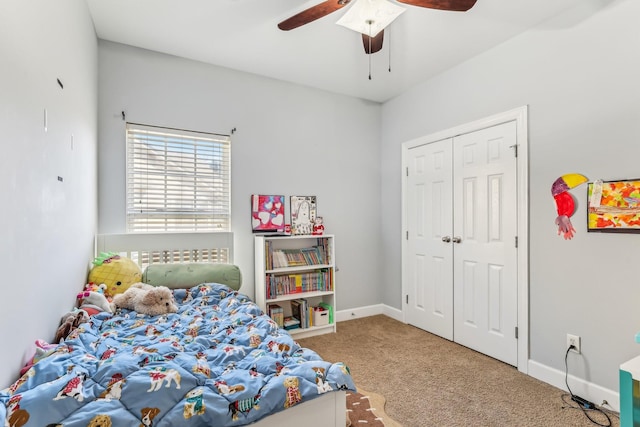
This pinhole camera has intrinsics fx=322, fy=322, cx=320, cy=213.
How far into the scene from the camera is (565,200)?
2.23 meters

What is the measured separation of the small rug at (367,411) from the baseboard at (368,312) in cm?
152

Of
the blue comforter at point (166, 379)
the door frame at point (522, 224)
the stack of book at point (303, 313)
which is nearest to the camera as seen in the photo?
the blue comforter at point (166, 379)

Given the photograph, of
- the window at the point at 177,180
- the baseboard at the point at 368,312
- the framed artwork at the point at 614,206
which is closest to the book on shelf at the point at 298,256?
the window at the point at 177,180

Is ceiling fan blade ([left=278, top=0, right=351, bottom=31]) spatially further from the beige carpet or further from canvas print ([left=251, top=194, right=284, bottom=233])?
the beige carpet

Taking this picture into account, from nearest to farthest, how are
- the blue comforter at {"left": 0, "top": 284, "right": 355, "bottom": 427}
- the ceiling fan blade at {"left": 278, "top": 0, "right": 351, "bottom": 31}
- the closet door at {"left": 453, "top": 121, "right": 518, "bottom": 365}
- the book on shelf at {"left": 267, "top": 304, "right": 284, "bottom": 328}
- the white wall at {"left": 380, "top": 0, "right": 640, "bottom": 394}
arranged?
the blue comforter at {"left": 0, "top": 284, "right": 355, "bottom": 427} < the ceiling fan blade at {"left": 278, "top": 0, "right": 351, "bottom": 31} < the white wall at {"left": 380, "top": 0, "right": 640, "bottom": 394} < the closet door at {"left": 453, "top": 121, "right": 518, "bottom": 365} < the book on shelf at {"left": 267, "top": 304, "right": 284, "bottom": 328}

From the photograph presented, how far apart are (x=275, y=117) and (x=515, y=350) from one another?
3057 mm

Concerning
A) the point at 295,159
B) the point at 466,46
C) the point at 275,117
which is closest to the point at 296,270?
the point at 295,159

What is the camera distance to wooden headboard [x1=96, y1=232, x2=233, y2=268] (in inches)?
106

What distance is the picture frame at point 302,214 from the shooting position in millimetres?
3521

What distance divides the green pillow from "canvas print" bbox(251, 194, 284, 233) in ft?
1.92

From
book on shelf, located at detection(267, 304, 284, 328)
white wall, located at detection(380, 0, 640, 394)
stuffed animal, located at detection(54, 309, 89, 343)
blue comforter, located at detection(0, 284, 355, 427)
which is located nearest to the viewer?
blue comforter, located at detection(0, 284, 355, 427)

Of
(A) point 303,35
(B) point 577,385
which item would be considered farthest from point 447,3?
(B) point 577,385

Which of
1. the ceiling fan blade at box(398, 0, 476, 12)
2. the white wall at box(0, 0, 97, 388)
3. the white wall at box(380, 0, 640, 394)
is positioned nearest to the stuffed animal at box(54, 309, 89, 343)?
the white wall at box(0, 0, 97, 388)

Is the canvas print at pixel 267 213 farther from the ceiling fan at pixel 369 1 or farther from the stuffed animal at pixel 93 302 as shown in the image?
the ceiling fan at pixel 369 1
